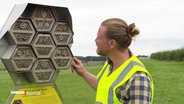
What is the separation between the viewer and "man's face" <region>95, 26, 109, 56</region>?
123 inches

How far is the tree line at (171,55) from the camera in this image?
31.4m

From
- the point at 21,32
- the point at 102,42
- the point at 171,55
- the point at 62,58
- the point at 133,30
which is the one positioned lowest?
the point at 133,30

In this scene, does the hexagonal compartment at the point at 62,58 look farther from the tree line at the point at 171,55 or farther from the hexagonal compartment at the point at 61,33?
the tree line at the point at 171,55

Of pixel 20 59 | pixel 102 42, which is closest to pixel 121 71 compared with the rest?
pixel 102 42

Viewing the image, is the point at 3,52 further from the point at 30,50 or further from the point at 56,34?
the point at 56,34

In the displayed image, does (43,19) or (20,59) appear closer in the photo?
(20,59)

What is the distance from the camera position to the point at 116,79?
3066 millimetres

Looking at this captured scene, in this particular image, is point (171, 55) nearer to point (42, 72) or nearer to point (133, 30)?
point (42, 72)

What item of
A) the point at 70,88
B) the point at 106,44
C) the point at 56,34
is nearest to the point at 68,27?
the point at 56,34

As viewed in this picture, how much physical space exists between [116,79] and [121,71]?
0.07 metres

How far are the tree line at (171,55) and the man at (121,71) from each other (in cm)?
2853

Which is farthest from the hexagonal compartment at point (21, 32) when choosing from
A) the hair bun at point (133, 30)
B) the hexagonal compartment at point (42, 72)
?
the hair bun at point (133, 30)

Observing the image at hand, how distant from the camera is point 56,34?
3959 millimetres

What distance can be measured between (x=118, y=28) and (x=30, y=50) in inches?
41.9
